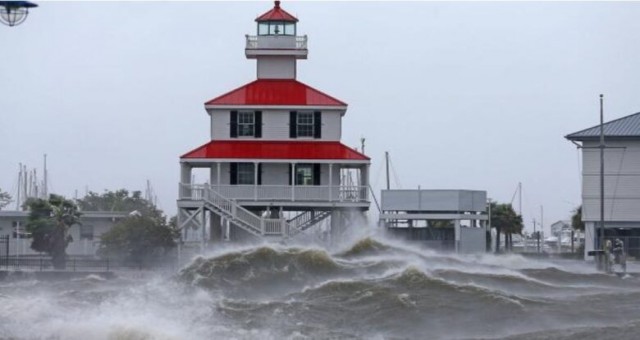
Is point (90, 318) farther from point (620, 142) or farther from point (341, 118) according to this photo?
point (620, 142)

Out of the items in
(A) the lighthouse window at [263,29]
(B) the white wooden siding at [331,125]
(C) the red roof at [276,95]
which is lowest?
(B) the white wooden siding at [331,125]

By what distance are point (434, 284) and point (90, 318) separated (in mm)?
12521

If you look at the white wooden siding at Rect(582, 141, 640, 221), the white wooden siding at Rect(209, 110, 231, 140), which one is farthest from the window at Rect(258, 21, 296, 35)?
the white wooden siding at Rect(582, 141, 640, 221)

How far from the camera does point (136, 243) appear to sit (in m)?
58.9

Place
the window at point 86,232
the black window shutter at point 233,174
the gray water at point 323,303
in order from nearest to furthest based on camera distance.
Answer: the gray water at point 323,303 → the black window shutter at point 233,174 → the window at point 86,232

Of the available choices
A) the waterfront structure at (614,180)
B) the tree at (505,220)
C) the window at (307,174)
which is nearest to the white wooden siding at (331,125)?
the window at (307,174)

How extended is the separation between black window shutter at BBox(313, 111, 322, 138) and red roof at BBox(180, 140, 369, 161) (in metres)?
0.46

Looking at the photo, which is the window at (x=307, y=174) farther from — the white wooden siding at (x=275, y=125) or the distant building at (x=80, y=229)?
the distant building at (x=80, y=229)

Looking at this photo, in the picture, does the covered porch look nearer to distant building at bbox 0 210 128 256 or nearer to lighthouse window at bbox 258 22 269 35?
lighthouse window at bbox 258 22 269 35

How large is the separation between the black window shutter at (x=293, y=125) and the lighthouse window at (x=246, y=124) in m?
1.75

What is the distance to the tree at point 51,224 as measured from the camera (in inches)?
2375

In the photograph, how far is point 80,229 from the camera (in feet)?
254

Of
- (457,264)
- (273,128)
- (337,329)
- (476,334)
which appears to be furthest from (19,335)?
(273,128)

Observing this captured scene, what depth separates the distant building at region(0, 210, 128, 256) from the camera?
72.1 meters
